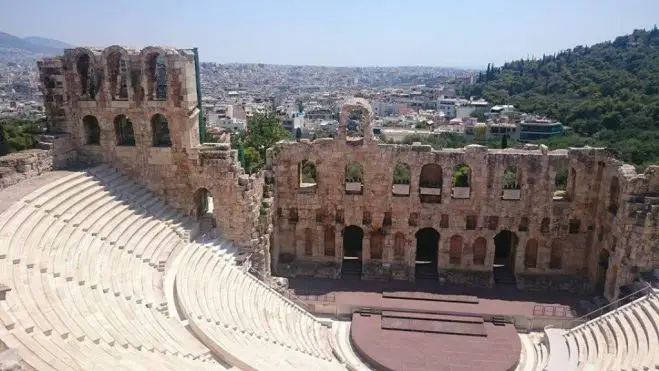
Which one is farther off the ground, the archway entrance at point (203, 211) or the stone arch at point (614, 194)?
the stone arch at point (614, 194)

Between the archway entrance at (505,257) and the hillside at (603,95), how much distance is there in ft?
24.7

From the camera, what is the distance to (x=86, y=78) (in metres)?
24.3

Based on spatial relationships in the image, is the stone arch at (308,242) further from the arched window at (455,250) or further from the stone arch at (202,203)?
the arched window at (455,250)

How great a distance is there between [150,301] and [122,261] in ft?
7.84

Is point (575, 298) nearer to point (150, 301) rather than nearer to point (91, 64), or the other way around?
point (150, 301)

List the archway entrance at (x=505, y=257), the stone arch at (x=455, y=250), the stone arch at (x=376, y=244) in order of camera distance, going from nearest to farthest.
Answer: the archway entrance at (x=505, y=257) < the stone arch at (x=455, y=250) < the stone arch at (x=376, y=244)

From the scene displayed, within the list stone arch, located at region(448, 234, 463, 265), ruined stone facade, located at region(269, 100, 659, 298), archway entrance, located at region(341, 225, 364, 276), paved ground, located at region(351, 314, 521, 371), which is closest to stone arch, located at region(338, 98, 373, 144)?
ruined stone facade, located at region(269, 100, 659, 298)

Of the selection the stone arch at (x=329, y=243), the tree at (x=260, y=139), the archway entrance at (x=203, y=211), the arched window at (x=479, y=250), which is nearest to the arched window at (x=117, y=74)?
the archway entrance at (x=203, y=211)

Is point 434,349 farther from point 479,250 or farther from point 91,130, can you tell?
point 91,130

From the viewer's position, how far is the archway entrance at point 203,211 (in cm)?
2500

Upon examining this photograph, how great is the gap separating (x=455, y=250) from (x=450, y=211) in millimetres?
2534

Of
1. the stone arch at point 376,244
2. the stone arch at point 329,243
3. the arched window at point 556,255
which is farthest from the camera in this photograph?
the stone arch at point 329,243

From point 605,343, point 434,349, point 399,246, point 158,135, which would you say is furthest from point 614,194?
point 158,135

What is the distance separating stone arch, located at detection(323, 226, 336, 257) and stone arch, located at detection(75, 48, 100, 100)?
14.0 metres
